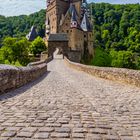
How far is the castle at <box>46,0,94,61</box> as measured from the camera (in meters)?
76.9

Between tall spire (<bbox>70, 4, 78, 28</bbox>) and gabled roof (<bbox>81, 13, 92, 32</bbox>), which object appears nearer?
tall spire (<bbox>70, 4, 78, 28</bbox>)

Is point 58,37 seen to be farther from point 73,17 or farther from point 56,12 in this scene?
point 56,12

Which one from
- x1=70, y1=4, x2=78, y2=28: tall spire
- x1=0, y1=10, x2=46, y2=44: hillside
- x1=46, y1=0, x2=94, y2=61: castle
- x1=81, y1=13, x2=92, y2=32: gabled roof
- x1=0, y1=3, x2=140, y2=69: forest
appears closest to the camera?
x1=46, y1=0, x2=94, y2=61: castle

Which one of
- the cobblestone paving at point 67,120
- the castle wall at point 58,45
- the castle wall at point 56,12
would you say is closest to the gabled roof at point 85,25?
the castle wall at point 56,12

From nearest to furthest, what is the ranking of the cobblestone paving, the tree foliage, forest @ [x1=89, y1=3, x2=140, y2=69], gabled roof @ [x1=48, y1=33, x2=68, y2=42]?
the cobblestone paving
the tree foliage
gabled roof @ [x1=48, y1=33, x2=68, y2=42]
forest @ [x1=89, y1=3, x2=140, y2=69]

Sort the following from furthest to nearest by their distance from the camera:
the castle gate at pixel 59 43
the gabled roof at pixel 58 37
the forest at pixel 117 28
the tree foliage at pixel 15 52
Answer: the forest at pixel 117 28 → the gabled roof at pixel 58 37 → the castle gate at pixel 59 43 → the tree foliage at pixel 15 52

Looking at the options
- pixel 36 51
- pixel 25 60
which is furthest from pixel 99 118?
pixel 36 51

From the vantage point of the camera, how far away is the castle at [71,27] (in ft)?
252

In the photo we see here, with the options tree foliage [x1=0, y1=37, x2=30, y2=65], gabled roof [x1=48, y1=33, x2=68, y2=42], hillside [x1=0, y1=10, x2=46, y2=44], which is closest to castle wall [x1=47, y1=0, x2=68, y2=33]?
gabled roof [x1=48, y1=33, x2=68, y2=42]

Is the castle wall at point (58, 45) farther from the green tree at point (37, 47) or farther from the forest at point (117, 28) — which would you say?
the forest at point (117, 28)

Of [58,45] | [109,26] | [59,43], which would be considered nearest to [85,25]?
[59,43]

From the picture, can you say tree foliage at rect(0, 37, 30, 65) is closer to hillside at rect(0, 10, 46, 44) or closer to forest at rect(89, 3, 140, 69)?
forest at rect(89, 3, 140, 69)

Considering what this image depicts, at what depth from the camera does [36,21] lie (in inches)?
5394

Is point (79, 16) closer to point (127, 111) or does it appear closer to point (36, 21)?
point (36, 21)
